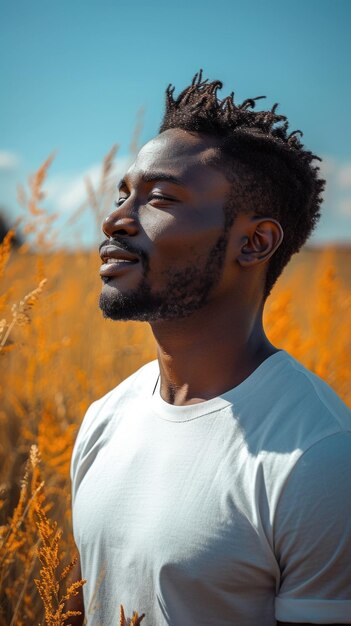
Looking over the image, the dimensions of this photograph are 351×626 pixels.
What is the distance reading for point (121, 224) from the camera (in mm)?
1508

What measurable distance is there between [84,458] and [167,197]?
72cm

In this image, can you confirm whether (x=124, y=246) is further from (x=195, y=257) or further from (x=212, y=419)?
(x=212, y=419)

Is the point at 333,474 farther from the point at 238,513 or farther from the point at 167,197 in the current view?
the point at 167,197

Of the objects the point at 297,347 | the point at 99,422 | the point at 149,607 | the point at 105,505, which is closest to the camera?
the point at 149,607

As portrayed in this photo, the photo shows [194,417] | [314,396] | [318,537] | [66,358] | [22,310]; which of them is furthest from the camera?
[66,358]

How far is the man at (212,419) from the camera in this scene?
1.16 m

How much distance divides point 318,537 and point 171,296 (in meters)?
0.63

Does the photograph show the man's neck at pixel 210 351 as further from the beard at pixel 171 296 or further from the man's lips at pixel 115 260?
the man's lips at pixel 115 260

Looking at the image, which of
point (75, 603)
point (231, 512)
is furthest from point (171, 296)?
point (75, 603)

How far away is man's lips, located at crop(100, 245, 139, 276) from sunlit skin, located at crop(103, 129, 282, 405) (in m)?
0.02

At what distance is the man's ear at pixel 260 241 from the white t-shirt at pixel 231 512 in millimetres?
265

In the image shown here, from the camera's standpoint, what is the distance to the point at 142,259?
1462mm

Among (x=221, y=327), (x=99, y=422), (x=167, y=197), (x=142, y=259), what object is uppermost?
(x=167, y=197)

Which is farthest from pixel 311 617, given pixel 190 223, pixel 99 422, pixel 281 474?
pixel 190 223
